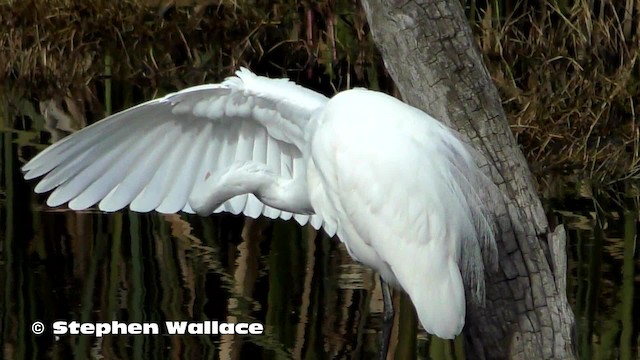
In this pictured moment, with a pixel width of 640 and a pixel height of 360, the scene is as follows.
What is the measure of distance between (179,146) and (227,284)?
924 millimetres

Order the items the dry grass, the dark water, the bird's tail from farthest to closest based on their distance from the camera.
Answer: the dry grass < the dark water < the bird's tail

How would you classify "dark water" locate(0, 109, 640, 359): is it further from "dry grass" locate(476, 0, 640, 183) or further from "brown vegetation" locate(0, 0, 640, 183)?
"brown vegetation" locate(0, 0, 640, 183)

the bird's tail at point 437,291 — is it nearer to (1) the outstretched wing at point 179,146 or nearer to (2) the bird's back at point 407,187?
(2) the bird's back at point 407,187

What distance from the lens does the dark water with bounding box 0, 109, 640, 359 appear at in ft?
12.1

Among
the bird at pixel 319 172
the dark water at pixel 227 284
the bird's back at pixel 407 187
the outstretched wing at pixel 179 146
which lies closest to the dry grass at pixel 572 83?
the dark water at pixel 227 284

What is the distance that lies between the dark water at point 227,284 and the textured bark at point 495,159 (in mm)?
878

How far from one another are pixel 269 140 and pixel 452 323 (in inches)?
33.6

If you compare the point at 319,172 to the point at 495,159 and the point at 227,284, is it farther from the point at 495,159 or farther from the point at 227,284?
the point at 227,284

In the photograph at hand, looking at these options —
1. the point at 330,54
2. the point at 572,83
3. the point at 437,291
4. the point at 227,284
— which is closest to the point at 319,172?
the point at 437,291

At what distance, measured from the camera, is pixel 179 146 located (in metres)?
3.31

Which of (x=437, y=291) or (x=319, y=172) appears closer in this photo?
(x=437, y=291)

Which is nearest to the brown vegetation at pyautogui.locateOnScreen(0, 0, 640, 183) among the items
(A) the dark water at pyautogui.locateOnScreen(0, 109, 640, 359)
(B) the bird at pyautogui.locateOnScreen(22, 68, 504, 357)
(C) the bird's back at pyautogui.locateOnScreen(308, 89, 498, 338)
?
(A) the dark water at pyautogui.locateOnScreen(0, 109, 640, 359)

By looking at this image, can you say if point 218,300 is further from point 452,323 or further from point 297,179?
point 452,323

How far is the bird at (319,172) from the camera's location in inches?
109
